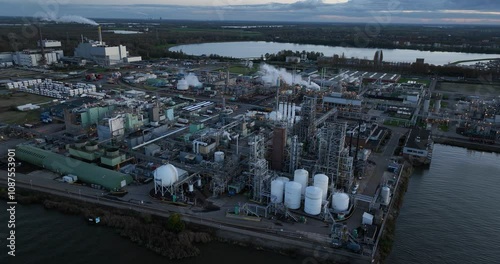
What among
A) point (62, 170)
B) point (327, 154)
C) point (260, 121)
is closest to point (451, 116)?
point (260, 121)

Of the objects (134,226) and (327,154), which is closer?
(134,226)

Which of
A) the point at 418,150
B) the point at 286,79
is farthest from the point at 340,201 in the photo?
the point at 286,79

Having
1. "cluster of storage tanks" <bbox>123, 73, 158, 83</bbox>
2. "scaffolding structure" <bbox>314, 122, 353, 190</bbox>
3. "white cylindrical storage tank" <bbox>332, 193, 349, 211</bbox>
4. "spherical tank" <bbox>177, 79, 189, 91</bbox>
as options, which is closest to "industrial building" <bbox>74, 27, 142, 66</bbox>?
"cluster of storage tanks" <bbox>123, 73, 158, 83</bbox>

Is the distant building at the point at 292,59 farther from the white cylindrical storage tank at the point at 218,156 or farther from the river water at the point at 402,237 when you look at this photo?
the river water at the point at 402,237

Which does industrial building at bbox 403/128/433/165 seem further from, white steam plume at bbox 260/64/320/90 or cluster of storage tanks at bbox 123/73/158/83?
cluster of storage tanks at bbox 123/73/158/83

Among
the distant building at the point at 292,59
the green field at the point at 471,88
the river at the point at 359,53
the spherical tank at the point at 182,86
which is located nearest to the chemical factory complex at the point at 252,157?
the spherical tank at the point at 182,86

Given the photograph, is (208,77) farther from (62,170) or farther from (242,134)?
(62,170)

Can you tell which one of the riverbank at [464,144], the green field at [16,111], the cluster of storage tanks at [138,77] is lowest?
the riverbank at [464,144]
